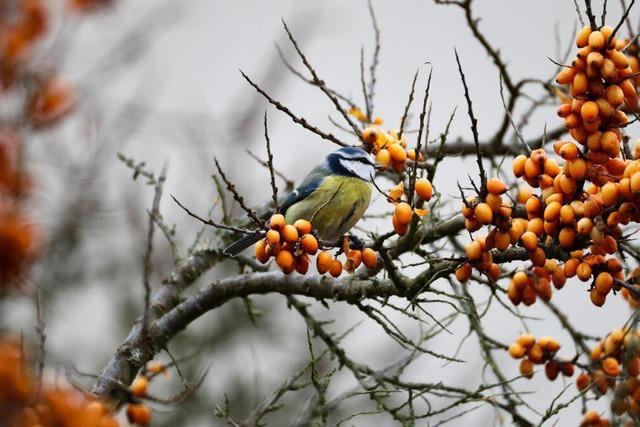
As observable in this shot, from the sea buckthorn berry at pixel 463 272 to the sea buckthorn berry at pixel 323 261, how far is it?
1.75ft

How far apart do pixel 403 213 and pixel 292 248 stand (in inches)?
17.6

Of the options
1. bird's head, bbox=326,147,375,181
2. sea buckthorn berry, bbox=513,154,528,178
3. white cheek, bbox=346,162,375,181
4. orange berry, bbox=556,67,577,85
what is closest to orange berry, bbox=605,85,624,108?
orange berry, bbox=556,67,577,85

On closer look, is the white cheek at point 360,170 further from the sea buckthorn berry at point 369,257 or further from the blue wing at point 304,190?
the sea buckthorn berry at point 369,257

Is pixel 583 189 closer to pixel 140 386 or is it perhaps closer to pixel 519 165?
pixel 519 165

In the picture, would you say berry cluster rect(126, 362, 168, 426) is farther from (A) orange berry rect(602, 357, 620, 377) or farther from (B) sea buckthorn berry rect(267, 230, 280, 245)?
(A) orange berry rect(602, 357, 620, 377)

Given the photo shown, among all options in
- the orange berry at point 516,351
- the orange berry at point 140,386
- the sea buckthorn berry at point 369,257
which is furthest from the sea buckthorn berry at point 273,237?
the orange berry at point 516,351

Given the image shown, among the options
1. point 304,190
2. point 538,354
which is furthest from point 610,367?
point 304,190

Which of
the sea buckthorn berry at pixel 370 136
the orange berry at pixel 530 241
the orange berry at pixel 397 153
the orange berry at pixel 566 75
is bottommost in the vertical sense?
the orange berry at pixel 530 241

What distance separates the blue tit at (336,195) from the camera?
4.67 m

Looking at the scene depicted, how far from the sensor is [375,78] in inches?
165

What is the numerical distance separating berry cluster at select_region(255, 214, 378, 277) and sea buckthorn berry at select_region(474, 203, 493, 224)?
598mm

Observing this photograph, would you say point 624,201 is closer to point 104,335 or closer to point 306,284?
point 306,284

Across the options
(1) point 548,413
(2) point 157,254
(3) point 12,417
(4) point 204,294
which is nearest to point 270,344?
(2) point 157,254

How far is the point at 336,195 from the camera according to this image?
4.59m
